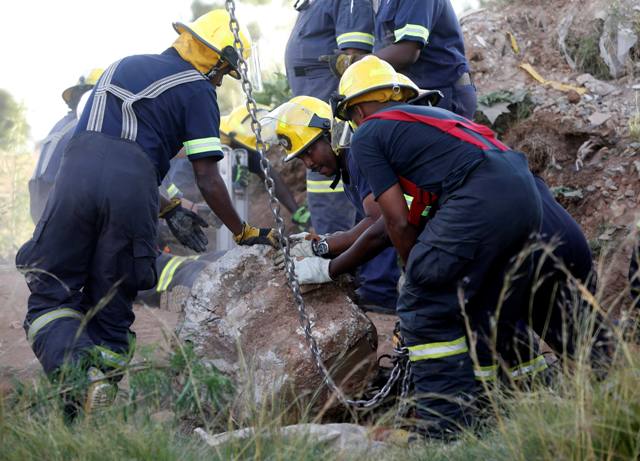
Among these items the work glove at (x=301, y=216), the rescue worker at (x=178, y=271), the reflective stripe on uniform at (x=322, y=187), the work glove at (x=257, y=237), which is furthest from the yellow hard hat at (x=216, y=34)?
the work glove at (x=301, y=216)

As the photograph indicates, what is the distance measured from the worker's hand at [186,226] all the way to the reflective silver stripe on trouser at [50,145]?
1.87 m

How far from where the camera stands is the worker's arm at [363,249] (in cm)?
452

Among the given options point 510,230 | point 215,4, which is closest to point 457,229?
point 510,230

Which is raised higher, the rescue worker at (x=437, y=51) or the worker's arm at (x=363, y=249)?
the rescue worker at (x=437, y=51)

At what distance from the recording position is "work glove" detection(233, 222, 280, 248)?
4977 mm

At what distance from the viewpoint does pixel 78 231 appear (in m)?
4.45

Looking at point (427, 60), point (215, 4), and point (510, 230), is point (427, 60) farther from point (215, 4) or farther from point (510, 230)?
point (215, 4)

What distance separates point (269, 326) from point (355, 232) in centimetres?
74

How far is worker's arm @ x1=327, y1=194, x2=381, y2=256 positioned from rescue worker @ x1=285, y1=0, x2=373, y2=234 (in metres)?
1.71

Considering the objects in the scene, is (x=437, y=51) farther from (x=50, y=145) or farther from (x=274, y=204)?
(x=50, y=145)

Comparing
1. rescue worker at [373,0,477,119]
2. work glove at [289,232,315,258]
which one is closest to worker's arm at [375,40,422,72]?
rescue worker at [373,0,477,119]

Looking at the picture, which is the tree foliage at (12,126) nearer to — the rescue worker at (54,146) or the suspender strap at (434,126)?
the rescue worker at (54,146)

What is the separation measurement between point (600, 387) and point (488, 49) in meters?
6.64

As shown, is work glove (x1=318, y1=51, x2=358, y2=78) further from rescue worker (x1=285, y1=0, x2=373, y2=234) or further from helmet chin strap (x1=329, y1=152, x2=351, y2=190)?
helmet chin strap (x1=329, y1=152, x2=351, y2=190)
